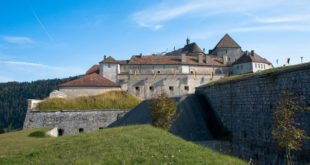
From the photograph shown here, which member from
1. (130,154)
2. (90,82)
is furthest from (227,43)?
(130,154)

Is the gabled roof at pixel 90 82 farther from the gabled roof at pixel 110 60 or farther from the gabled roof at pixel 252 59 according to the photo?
the gabled roof at pixel 252 59

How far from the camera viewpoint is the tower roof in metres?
47.2

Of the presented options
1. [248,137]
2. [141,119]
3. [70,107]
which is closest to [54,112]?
[70,107]

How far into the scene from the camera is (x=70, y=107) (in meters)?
25.5

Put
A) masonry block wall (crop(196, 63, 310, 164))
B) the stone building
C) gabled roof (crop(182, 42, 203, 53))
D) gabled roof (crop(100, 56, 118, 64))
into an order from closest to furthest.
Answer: masonry block wall (crop(196, 63, 310, 164)) → the stone building → gabled roof (crop(100, 56, 118, 64)) → gabled roof (crop(182, 42, 203, 53))

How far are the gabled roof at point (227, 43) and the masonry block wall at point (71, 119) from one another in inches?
1204

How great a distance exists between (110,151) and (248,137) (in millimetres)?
9824

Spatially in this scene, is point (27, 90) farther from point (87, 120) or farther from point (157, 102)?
point (157, 102)

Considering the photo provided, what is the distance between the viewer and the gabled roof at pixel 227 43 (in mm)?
47156

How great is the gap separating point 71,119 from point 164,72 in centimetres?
1896

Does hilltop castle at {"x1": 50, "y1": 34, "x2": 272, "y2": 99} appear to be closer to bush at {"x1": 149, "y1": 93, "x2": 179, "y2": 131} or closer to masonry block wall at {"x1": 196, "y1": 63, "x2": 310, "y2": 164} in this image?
masonry block wall at {"x1": 196, "y1": 63, "x2": 310, "y2": 164}

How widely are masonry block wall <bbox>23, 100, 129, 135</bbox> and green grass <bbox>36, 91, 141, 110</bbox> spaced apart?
2.38ft

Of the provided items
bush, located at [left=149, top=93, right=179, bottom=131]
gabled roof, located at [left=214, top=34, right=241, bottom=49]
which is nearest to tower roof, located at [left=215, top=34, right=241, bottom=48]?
gabled roof, located at [left=214, top=34, right=241, bottom=49]

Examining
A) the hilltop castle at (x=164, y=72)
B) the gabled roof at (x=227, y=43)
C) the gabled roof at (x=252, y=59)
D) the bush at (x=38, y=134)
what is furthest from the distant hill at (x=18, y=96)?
the gabled roof at (x=252, y=59)
